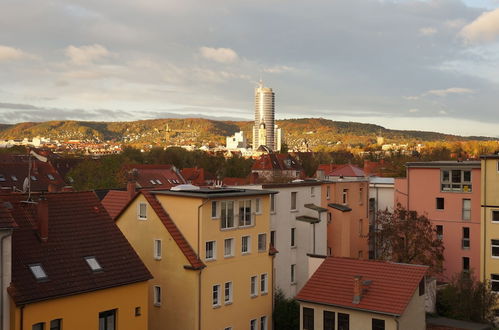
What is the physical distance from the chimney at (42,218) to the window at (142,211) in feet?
25.8

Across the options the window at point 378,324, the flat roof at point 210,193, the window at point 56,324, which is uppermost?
the flat roof at point 210,193

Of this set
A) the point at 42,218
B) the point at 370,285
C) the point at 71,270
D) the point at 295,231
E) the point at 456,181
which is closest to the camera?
the point at 71,270

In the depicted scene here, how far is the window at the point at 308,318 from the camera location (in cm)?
3119

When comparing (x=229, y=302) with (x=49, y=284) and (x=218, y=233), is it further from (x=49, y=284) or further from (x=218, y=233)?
(x=49, y=284)

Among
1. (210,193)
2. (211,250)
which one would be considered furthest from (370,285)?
(210,193)

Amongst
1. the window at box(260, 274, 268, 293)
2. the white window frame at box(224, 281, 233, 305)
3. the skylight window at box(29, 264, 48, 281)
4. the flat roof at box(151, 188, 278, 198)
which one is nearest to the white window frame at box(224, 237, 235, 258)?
the white window frame at box(224, 281, 233, 305)

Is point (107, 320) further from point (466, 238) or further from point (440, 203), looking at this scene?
point (440, 203)

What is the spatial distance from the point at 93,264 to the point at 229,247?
29.7 ft

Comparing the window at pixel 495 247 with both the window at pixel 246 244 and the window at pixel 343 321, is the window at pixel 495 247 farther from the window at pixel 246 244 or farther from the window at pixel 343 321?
the window at pixel 246 244

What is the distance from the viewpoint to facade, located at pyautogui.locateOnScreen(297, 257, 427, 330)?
28.9m

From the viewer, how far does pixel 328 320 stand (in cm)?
3066

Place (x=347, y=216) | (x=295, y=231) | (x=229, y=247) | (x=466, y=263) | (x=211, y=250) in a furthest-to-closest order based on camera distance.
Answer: (x=347, y=216) → (x=466, y=263) → (x=295, y=231) → (x=229, y=247) → (x=211, y=250)

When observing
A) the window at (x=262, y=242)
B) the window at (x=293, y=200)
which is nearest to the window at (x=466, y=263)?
the window at (x=293, y=200)

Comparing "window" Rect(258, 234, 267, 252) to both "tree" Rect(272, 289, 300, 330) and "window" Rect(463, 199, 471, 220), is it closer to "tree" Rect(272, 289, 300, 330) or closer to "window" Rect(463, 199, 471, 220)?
"tree" Rect(272, 289, 300, 330)
